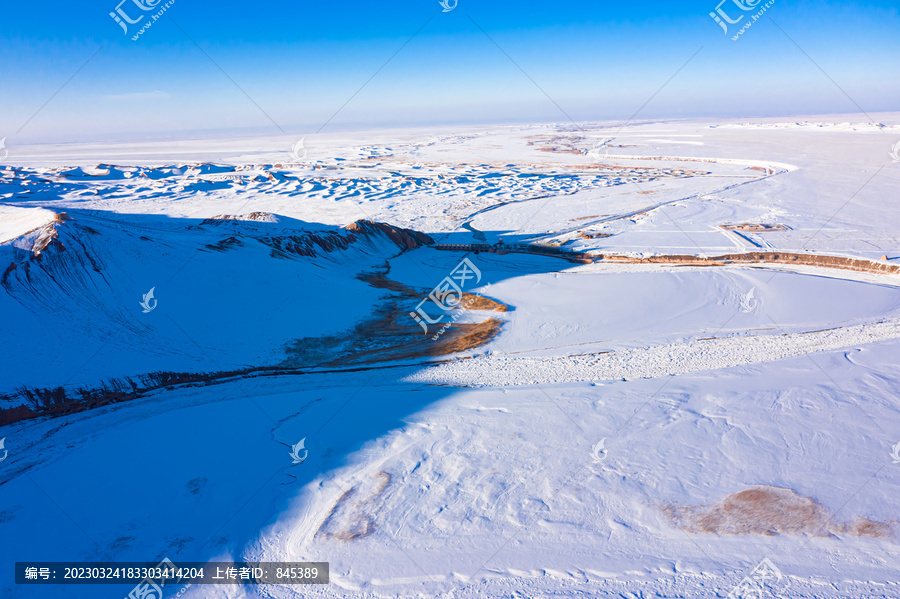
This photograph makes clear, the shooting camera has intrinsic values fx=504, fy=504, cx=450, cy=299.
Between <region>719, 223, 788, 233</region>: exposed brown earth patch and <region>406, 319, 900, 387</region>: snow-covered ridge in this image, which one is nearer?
<region>406, 319, 900, 387</region>: snow-covered ridge

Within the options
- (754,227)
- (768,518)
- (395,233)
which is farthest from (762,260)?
(768,518)

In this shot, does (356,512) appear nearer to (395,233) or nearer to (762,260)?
(395,233)

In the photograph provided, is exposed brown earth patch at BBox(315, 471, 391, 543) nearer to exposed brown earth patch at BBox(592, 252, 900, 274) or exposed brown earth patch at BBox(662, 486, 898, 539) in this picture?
exposed brown earth patch at BBox(662, 486, 898, 539)

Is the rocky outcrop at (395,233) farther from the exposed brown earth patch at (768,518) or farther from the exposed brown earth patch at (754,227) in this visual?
the exposed brown earth patch at (768,518)

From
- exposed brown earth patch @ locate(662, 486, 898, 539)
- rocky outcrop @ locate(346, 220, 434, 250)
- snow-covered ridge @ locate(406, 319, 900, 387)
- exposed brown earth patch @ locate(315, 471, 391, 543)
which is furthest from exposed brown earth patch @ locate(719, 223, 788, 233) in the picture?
exposed brown earth patch @ locate(315, 471, 391, 543)

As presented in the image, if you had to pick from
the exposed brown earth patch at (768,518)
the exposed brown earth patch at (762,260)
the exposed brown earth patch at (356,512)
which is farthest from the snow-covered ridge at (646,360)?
the exposed brown earth patch at (762,260)
